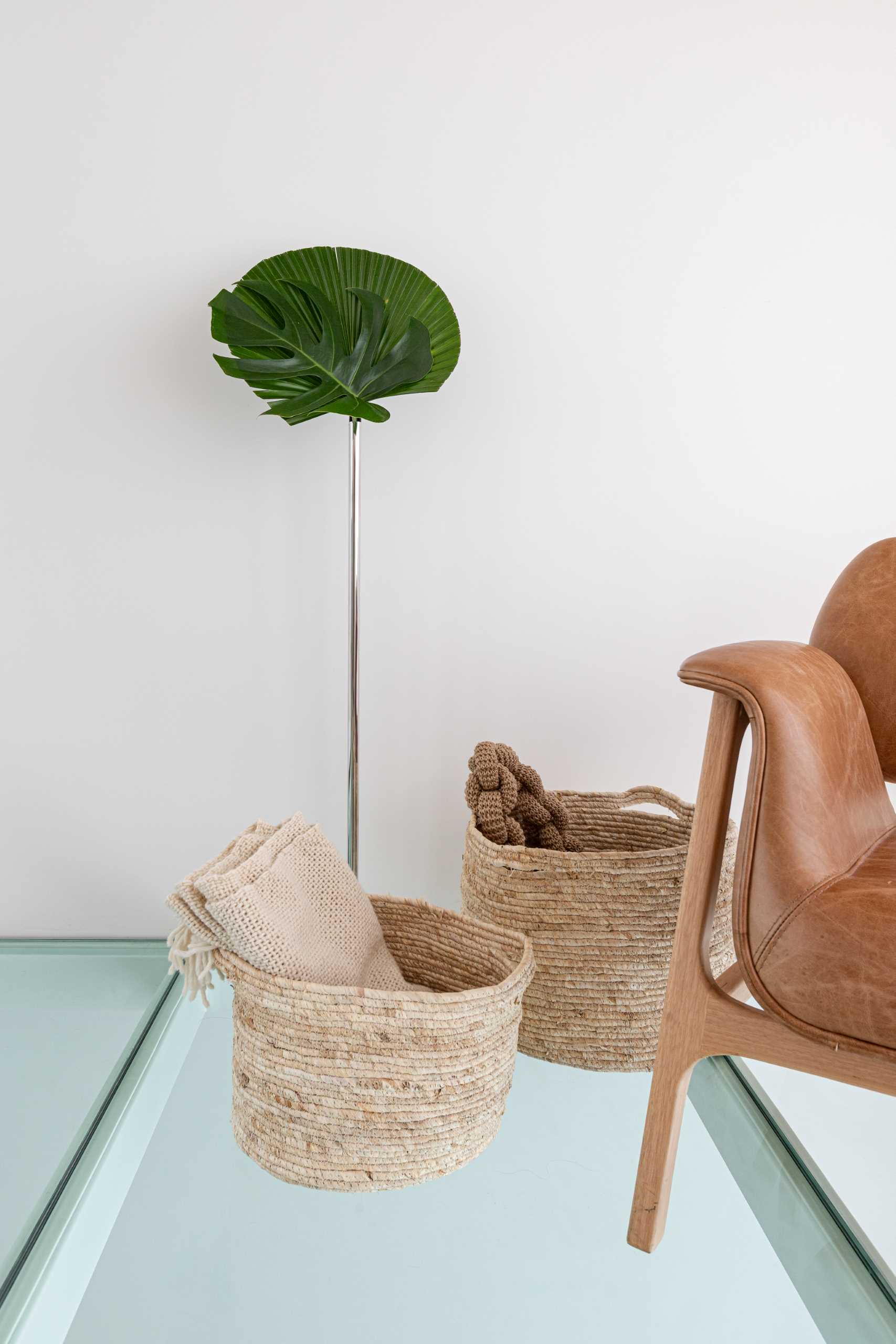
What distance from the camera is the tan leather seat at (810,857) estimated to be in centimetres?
89

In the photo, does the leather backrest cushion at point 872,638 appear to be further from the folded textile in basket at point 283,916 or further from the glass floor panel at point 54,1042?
the glass floor panel at point 54,1042

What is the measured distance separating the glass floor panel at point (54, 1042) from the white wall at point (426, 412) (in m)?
0.10

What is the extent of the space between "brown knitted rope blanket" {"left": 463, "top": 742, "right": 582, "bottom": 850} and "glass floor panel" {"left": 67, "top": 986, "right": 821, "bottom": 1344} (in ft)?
1.49

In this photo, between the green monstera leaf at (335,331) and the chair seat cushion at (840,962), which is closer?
the chair seat cushion at (840,962)

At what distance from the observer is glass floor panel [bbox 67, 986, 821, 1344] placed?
0.98 m

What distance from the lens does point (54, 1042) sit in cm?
150

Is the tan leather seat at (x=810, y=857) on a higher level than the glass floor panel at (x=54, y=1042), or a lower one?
higher

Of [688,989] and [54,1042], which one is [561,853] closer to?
[688,989]

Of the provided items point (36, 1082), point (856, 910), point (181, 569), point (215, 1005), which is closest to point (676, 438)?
point (181, 569)

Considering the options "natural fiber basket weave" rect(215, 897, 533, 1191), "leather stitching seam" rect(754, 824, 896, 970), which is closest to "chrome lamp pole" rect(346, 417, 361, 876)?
"natural fiber basket weave" rect(215, 897, 533, 1191)

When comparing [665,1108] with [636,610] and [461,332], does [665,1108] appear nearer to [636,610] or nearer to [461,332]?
[636,610]

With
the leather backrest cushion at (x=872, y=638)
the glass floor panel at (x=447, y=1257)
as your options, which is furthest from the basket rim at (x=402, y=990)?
the leather backrest cushion at (x=872, y=638)

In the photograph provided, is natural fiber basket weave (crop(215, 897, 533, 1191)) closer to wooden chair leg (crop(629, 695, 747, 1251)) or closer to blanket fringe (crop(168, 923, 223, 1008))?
blanket fringe (crop(168, 923, 223, 1008))

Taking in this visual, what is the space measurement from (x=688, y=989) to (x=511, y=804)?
511 mm
